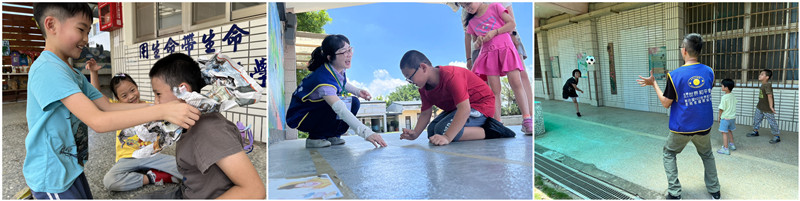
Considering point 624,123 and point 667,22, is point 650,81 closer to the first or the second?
point 624,123

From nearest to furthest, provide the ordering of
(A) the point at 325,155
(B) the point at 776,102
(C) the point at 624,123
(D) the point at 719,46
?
(A) the point at 325,155, (B) the point at 776,102, (D) the point at 719,46, (C) the point at 624,123

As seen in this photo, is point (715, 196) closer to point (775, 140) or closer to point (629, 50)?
point (775, 140)

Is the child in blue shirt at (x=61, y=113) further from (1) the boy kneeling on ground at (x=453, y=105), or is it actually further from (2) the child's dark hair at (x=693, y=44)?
(2) the child's dark hair at (x=693, y=44)

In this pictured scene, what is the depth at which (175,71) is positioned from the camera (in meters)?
1.50

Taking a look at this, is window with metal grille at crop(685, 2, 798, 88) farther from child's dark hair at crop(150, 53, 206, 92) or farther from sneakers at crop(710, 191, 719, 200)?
child's dark hair at crop(150, 53, 206, 92)

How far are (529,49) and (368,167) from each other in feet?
3.35

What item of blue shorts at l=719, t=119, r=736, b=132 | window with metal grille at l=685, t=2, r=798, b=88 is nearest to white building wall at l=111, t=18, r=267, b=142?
blue shorts at l=719, t=119, r=736, b=132

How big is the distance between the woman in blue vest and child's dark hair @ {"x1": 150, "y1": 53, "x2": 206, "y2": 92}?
57cm

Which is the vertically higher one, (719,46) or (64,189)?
(719,46)

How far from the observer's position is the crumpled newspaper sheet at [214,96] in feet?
4.74

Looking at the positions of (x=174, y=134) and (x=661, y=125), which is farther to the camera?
(x=661, y=125)

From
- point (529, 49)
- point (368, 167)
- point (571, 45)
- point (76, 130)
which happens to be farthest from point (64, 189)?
point (571, 45)

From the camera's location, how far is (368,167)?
6.08ft

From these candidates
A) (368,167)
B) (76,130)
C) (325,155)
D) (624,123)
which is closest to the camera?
(76,130)
